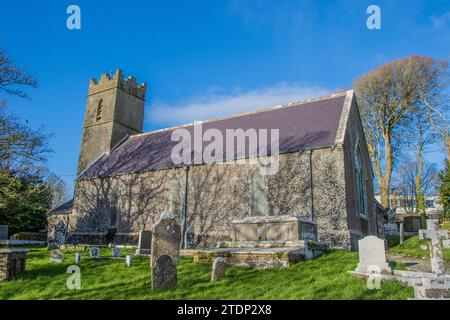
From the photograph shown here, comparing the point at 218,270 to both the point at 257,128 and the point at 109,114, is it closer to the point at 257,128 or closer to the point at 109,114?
the point at 257,128

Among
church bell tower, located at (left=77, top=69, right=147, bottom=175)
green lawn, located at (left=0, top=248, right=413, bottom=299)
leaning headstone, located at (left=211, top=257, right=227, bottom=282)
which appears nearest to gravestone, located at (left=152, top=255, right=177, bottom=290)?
green lawn, located at (left=0, top=248, right=413, bottom=299)

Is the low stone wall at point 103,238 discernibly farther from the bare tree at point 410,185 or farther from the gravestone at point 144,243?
the bare tree at point 410,185

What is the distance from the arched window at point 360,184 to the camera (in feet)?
60.4

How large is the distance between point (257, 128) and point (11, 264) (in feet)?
47.4

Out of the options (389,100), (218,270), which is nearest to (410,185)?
(389,100)

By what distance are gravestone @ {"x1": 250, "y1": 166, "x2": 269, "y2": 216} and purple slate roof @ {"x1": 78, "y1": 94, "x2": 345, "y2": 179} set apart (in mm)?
1812

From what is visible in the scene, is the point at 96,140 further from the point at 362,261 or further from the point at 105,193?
the point at 362,261

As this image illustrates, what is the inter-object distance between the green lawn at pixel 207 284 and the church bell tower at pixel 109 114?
18.6 meters

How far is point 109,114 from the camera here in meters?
28.3

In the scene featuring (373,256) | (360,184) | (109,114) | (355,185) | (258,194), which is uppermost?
(109,114)

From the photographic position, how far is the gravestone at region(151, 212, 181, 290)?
24.5 feet

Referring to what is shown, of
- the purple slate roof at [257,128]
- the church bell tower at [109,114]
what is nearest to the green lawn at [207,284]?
the purple slate roof at [257,128]

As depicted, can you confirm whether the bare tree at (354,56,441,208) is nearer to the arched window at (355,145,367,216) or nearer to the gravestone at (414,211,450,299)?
the arched window at (355,145,367,216)

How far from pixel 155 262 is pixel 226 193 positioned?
10838 mm
